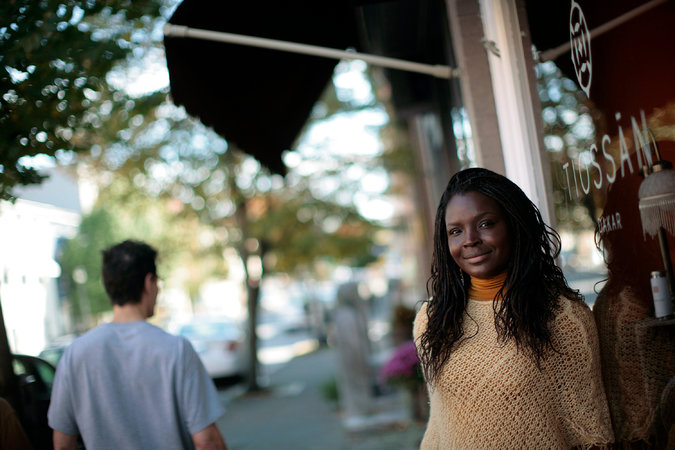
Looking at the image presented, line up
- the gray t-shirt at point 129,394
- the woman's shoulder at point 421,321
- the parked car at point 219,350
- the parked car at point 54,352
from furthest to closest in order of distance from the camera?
the parked car at point 219,350
the parked car at point 54,352
the gray t-shirt at point 129,394
the woman's shoulder at point 421,321

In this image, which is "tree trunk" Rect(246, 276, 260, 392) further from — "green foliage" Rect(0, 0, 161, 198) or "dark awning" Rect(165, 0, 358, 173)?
"green foliage" Rect(0, 0, 161, 198)

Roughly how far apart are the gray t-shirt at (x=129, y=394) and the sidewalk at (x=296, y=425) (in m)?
4.52

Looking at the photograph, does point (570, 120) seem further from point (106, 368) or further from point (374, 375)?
point (374, 375)

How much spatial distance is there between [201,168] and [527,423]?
11136 mm

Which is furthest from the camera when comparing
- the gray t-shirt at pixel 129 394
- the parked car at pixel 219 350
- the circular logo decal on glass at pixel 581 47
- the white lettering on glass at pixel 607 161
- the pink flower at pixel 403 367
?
the parked car at pixel 219 350

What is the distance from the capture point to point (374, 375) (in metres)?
9.66

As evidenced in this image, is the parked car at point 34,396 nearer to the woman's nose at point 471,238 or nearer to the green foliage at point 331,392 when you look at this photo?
the woman's nose at point 471,238

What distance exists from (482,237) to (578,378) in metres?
0.51

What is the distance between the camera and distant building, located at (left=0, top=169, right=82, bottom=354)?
139 inches

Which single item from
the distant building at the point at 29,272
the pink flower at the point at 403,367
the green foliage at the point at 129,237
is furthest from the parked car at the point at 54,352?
the pink flower at the point at 403,367

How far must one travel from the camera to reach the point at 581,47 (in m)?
2.56

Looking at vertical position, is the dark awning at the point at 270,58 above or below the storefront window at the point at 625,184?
above

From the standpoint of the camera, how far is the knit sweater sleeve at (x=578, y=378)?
206cm

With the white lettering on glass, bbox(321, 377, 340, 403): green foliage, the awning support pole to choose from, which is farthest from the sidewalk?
the white lettering on glass
